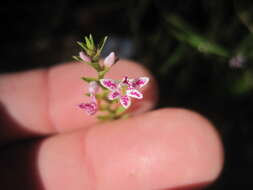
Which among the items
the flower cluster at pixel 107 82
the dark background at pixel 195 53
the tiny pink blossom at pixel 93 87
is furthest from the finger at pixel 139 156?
the dark background at pixel 195 53

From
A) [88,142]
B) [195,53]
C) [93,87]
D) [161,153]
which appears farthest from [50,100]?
[195,53]

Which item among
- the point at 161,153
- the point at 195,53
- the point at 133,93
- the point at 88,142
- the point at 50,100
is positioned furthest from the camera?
the point at 195,53

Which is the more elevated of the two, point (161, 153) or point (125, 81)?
point (125, 81)

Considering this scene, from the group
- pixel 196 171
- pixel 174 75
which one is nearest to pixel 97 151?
pixel 196 171

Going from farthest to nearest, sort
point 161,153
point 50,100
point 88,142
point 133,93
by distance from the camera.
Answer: point 50,100
point 88,142
point 161,153
point 133,93

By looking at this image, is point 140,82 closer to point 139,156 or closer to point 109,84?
point 109,84

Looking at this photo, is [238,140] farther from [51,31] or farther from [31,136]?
[51,31]

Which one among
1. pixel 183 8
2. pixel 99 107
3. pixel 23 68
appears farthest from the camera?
pixel 23 68
